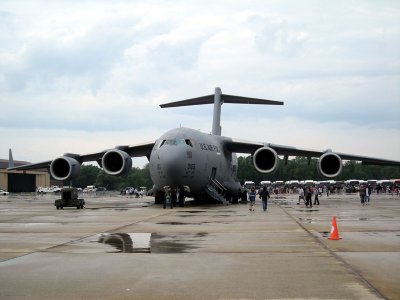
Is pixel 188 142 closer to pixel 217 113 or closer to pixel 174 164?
pixel 174 164

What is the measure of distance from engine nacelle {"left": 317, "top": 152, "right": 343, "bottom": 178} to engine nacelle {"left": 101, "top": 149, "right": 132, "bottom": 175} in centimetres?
1083

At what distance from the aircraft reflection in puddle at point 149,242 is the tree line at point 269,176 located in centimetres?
12552

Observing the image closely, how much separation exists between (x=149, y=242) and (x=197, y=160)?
1718cm

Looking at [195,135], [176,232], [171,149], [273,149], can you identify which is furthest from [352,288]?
[273,149]

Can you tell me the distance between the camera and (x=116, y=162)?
32312 mm

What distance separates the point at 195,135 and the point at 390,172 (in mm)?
164522

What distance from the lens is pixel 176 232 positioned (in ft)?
46.4

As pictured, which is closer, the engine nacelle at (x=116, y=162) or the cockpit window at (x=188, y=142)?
the cockpit window at (x=188, y=142)

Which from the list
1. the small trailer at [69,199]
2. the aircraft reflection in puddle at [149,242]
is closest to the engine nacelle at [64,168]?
the small trailer at [69,199]

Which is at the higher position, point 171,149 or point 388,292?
point 171,149

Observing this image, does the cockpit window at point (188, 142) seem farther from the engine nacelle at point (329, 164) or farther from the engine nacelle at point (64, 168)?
the engine nacelle at point (329, 164)

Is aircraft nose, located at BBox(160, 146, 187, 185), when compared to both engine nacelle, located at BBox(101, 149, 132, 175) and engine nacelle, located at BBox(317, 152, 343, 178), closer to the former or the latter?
engine nacelle, located at BBox(101, 149, 132, 175)

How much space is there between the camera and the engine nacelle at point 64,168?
107 ft

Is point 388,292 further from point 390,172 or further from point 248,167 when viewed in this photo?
point 390,172
